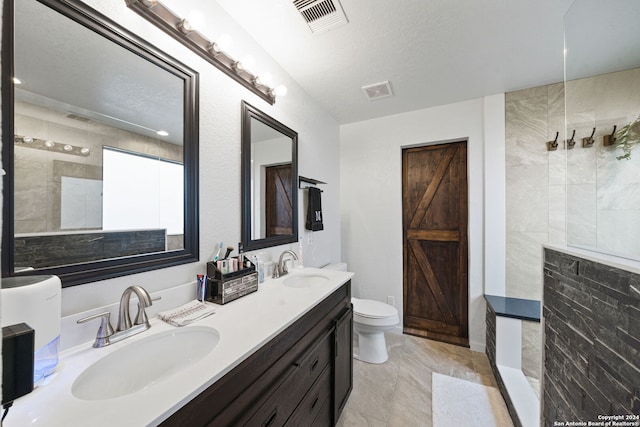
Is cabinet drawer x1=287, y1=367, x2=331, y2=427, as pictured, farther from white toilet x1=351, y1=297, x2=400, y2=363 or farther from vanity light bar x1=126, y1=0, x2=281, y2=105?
vanity light bar x1=126, y1=0, x2=281, y2=105

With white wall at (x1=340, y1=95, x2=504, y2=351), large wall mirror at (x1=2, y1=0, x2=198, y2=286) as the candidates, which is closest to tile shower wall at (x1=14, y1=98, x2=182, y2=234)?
large wall mirror at (x1=2, y1=0, x2=198, y2=286)

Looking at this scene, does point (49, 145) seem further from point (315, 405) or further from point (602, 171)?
point (602, 171)

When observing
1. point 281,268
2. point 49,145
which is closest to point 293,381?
point 281,268

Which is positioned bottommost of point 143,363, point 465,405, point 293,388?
point 465,405

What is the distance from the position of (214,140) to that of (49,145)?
2.04 feet

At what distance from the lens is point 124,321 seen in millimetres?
964

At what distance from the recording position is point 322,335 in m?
1.35

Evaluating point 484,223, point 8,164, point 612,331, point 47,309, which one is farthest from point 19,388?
point 484,223

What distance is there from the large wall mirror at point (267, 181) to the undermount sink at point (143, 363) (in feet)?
2.00

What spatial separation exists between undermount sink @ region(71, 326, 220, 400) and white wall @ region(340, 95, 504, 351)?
2.06 meters

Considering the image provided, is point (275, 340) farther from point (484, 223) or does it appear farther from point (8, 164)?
point (484, 223)

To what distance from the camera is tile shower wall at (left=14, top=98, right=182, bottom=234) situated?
32.5 inches

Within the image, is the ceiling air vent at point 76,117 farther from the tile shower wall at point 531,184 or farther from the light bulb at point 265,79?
the tile shower wall at point 531,184

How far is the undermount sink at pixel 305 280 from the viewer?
1.71m
